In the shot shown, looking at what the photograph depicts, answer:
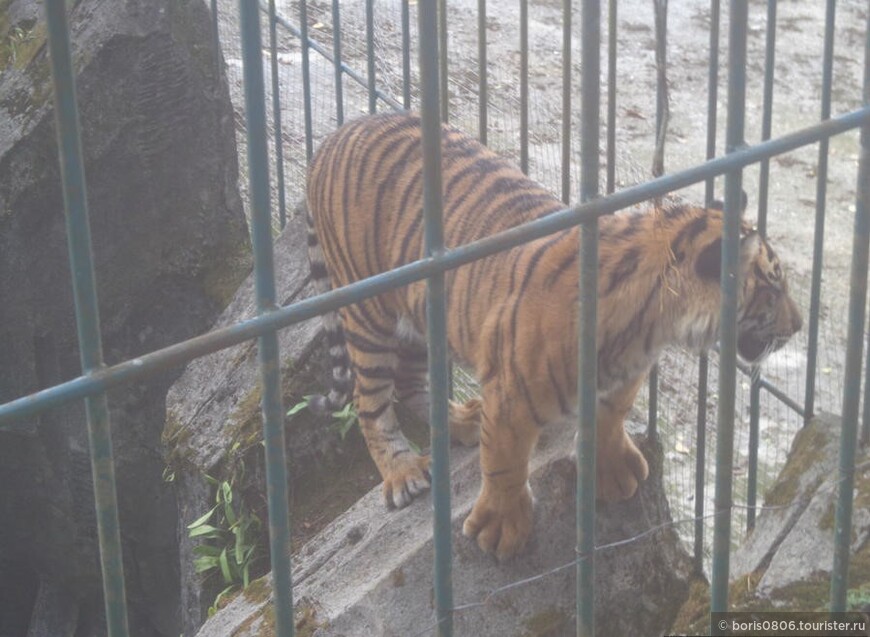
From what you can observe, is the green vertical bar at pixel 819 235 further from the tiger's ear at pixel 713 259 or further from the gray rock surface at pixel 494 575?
the gray rock surface at pixel 494 575

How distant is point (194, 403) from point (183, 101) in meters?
1.37

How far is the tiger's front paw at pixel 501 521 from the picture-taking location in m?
3.08

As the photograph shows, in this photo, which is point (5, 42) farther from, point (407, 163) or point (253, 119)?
point (253, 119)

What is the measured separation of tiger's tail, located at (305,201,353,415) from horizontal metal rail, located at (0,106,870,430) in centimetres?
204

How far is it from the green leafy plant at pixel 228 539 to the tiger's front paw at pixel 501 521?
1.06m

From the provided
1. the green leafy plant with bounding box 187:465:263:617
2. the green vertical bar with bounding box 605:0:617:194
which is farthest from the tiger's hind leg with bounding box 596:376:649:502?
the green leafy plant with bounding box 187:465:263:617

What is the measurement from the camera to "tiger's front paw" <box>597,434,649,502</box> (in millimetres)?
3238

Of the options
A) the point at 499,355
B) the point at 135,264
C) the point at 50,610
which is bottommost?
the point at 50,610

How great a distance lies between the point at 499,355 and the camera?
311cm

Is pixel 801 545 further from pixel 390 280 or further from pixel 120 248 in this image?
pixel 120 248

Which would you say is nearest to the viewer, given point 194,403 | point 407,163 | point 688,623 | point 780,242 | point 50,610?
point 688,623

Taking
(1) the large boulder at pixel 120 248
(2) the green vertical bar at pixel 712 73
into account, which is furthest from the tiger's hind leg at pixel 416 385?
(1) the large boulder at pixel 120 248

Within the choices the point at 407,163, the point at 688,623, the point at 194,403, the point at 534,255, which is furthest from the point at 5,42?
the point at 688,623

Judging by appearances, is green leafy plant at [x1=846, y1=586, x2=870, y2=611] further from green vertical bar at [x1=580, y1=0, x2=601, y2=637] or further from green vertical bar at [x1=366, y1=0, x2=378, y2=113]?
green vertical bar at [x1=366, y1=0, x2=378, y2=113]
